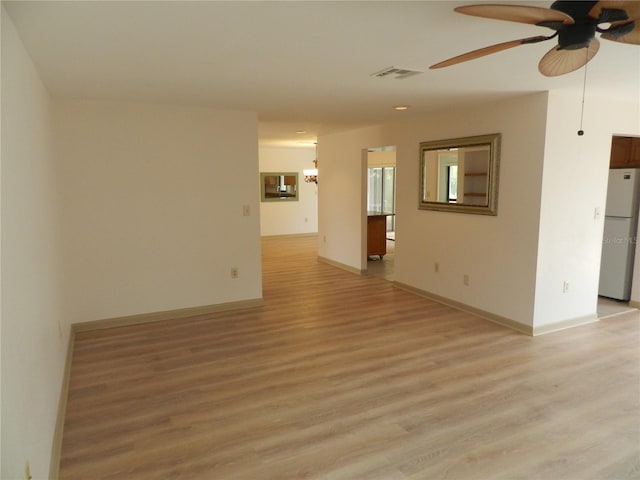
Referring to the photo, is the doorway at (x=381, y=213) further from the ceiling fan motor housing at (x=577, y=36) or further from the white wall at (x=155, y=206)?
the ceiling fan motor housing at (x=577, y=36)

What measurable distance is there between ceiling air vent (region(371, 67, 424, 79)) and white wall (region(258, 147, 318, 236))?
301 inches

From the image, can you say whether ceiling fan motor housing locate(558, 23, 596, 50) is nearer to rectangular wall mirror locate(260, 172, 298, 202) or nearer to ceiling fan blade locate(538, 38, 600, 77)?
ceiling fan blade locate(538, 38, 600, 77)

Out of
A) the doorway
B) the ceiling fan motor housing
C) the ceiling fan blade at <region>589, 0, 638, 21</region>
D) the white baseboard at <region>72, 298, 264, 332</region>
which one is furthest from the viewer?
the doorway

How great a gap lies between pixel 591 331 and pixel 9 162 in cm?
491

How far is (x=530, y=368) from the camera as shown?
345 cm

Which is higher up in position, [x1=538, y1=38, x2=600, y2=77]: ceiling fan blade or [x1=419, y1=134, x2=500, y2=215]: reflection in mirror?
[x1=538, y1=38, x2=600, y2=77]: ceiling fan blade

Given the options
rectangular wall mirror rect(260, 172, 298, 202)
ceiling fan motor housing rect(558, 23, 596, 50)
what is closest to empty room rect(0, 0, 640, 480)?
ceiling fan motor housing rect(558, 23, 596, 50)

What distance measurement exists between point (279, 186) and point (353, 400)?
848cm

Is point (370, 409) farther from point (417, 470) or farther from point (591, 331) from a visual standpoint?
point (591, 331)

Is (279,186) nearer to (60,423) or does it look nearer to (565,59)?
(60,423)

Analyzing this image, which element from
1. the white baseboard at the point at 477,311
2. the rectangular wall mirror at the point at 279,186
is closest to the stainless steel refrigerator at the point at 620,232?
the white baseboard at the point at 477,311

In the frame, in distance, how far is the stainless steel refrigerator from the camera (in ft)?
16.3

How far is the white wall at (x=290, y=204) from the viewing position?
35.3ft

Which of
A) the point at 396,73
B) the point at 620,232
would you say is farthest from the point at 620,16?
the point at 620,232
